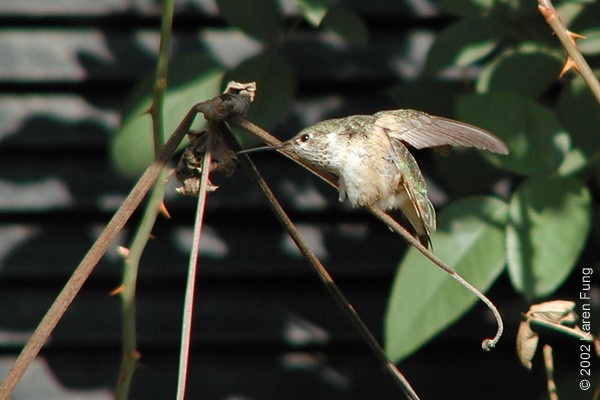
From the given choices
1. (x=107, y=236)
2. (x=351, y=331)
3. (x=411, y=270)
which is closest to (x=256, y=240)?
(x=351, y=331)

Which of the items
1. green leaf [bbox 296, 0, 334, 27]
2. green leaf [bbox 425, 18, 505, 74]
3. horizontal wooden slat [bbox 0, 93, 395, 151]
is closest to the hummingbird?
green leaf [bbox 296, 0, 334, 27]

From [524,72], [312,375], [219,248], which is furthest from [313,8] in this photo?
[312,375]

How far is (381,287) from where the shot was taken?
2.59m

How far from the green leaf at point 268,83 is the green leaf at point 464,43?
313mm

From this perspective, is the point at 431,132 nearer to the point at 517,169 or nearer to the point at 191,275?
the point at 517,169

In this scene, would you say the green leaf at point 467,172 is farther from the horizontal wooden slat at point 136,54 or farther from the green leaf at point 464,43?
the horizontal wooden slat at point 136,54

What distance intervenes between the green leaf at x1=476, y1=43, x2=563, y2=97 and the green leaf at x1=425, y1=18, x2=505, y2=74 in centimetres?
6

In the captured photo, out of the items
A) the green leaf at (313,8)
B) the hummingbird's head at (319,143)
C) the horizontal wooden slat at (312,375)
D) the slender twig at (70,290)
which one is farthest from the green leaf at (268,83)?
the horizontal wooden slat at (312,375)

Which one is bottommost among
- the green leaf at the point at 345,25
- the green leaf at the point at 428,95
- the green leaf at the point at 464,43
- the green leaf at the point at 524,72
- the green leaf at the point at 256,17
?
the green leaf at the point at 524,72

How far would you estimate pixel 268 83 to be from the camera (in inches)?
66.0

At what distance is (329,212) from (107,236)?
1749mm

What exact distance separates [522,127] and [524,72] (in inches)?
7.5

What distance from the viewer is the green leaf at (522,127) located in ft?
4.98

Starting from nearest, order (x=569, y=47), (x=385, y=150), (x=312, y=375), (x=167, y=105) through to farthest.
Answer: (x=569, y=47), (x=385, y=150), (x=167, y=105), (x=312, y=375)
